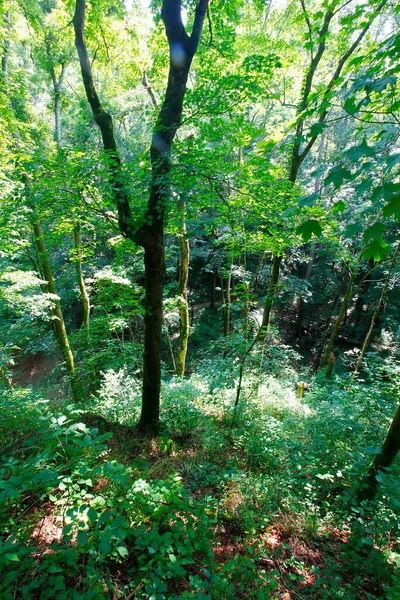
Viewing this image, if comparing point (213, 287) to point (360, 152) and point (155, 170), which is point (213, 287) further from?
point (360, 152)

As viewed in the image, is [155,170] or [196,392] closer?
[155,170]

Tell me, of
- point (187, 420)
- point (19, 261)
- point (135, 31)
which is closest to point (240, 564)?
point (187, 420)

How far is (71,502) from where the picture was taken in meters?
2.38

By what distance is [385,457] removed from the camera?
271cm

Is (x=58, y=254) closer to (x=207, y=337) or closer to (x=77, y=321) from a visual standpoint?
(x=77, y=321)

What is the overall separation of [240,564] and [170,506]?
725mm

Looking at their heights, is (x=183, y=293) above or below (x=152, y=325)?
below

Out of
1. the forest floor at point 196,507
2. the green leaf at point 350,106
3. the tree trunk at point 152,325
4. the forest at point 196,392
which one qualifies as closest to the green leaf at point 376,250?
the forest at point 196,392

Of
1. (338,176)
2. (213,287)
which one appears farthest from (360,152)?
(213,287)

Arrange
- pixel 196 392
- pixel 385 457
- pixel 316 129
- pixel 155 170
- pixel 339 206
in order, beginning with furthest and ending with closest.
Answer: pixel 196 392 → pixel 155 170 → pixel 385 457 → pixel 339 206 → pixel 316 129

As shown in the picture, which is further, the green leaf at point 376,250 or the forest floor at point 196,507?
the forest floor at point 196,507

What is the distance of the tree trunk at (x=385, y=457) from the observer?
8.70ft

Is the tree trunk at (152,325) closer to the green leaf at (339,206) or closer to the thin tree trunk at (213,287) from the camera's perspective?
the green leaf at (339,206)

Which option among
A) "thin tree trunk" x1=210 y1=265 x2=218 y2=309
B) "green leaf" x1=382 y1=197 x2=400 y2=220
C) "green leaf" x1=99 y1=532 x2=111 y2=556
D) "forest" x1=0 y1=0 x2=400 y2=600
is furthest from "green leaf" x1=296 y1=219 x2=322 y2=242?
"thin tree trunk" x1=210 y1=265 x2=218 y2=309
